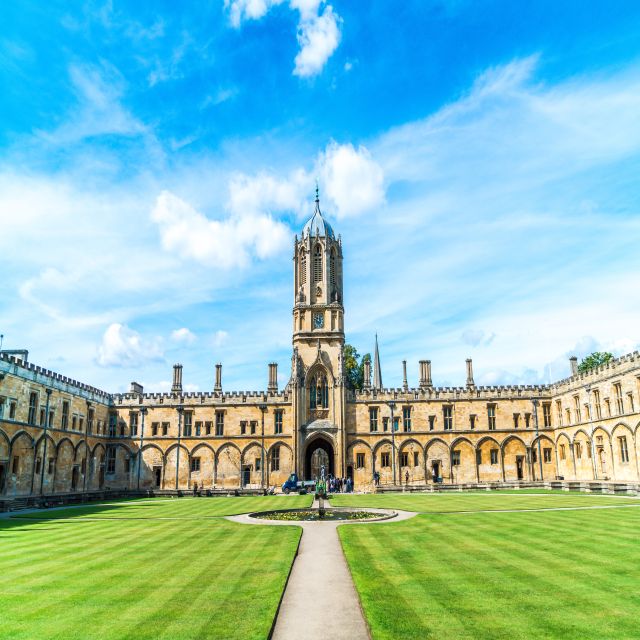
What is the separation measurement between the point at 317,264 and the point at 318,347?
9.45m

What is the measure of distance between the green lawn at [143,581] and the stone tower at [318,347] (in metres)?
33.3

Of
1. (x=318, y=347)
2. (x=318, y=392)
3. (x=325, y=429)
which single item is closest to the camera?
(x=325, y=429)

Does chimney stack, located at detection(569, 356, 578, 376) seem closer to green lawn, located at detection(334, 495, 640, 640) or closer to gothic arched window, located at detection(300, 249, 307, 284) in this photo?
gothic arched window, located at detection(300, 249, 307, 284)

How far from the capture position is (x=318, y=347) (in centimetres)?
5709

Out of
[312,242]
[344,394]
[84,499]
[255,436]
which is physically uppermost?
[312,242]

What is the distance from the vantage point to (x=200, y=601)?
10469 millimetres

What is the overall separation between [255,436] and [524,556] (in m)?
43.9

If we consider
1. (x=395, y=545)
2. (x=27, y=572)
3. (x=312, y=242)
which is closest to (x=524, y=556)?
(x=395, y=545)

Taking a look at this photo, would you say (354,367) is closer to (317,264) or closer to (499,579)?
(317,264)

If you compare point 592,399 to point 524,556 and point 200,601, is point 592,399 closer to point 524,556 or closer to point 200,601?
point 524,556

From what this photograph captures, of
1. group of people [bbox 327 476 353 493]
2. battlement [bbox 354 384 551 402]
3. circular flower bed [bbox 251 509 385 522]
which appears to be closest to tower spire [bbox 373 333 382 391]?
battlement [bbox 354 384 551 402]

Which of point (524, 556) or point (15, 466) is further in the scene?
point (15, 466)

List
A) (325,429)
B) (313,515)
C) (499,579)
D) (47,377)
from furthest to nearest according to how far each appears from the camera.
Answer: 1. (325,429)
2. (47,377)
3. (313,515)
4. (499,579)

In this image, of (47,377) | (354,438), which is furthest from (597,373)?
(47,377)
